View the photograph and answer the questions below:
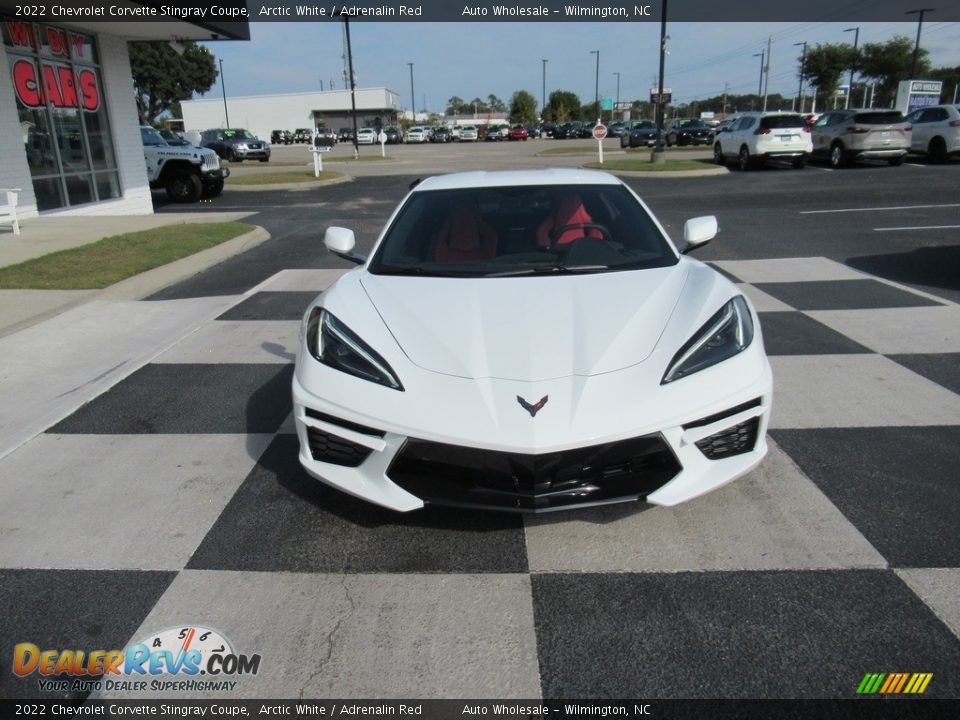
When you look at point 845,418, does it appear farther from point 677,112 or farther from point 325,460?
point 677,112

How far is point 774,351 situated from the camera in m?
5.53

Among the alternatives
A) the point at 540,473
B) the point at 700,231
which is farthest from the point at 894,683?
the point at 700,231

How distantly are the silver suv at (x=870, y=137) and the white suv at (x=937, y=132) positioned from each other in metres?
1.50

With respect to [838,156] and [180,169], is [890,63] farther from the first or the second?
[180,169]

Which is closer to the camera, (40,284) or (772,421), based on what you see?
(772,421)

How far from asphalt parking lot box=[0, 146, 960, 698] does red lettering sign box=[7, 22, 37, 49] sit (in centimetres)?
1156

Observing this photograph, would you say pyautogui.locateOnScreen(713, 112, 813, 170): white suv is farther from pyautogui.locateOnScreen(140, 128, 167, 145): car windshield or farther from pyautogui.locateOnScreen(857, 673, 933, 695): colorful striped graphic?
pyautogui.locateOnScreen(857, 673, 933, 695): colorful striped graphic

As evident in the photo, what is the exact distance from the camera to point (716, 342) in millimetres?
3148

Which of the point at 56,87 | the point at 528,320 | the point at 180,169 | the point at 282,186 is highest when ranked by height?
the point at 56,87

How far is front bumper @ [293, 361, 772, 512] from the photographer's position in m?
2.71

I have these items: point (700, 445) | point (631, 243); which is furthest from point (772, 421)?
point (700, 445)

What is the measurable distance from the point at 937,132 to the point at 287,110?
83.4m

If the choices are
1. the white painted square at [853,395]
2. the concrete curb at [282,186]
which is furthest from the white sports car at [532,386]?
the concrete curb at [282,186]

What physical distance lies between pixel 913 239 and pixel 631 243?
808 centimetres
